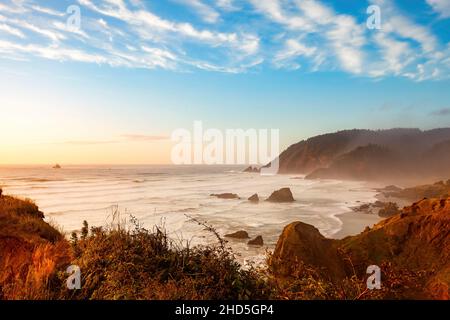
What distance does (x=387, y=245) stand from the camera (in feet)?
36.0

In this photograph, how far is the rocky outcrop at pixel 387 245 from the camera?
10070 mm

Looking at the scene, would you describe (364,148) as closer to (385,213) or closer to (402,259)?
(385,213)

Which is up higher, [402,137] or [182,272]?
[402,137]

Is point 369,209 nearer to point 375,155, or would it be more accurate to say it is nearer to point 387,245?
point 387,245

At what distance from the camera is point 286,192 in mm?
45531

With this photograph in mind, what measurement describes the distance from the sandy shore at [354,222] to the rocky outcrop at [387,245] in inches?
429

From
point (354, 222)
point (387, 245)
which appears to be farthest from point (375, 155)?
point (387, 245)

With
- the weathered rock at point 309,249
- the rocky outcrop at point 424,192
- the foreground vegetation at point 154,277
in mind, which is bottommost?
the rocky outcrop at point 424,192

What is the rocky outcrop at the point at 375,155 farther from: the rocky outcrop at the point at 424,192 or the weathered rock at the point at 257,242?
the weathered rock at the point at 257,242

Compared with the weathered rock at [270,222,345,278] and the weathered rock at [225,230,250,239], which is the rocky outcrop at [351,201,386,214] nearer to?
the weathered rock at [225,230,250,239]

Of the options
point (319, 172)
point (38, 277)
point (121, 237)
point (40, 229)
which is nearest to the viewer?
point (38, 277)

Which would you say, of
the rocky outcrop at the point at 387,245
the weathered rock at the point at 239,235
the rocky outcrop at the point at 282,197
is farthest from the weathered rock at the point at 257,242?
the rocky outcrop at the point at 282,197

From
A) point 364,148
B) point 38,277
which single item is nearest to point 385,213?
point 38,277
